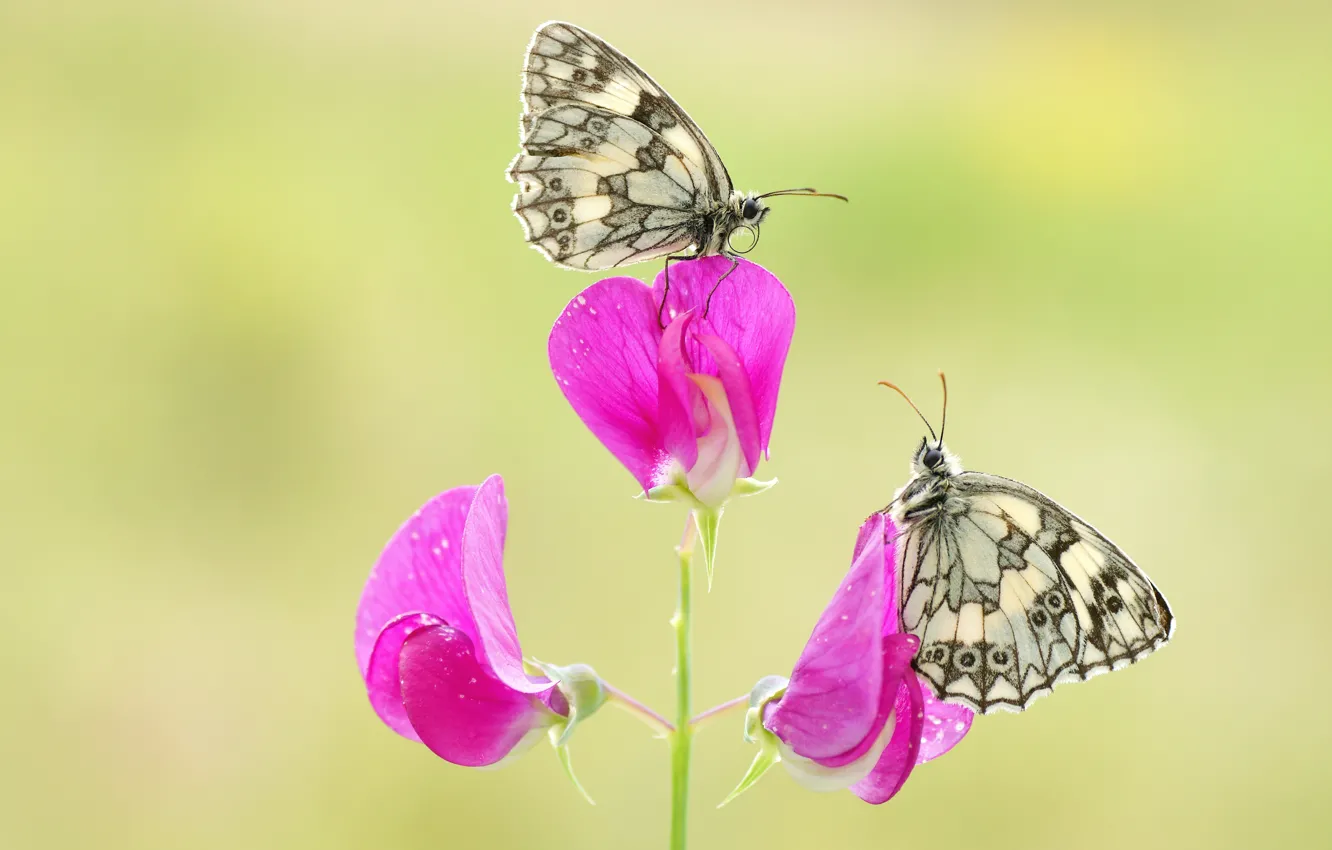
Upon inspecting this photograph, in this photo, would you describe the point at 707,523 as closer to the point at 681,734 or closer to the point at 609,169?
the point at 681,734

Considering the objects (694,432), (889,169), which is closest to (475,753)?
(694,432)

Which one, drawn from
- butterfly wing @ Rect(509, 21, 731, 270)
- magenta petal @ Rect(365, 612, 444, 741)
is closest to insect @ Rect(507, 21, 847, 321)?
butterfly wing @ Rect(509, 21, 731, 270)

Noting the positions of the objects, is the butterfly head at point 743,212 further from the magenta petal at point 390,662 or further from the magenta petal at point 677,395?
the magenta petal at point 390,662

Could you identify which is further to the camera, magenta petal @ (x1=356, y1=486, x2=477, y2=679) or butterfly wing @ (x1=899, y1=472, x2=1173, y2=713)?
magenta petal @ (x1=356, y1=486, x2=477, y2=679)

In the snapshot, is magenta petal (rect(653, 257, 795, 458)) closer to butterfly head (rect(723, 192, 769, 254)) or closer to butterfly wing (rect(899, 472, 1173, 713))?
butterfly head (rect(723, 192, 769, 254))

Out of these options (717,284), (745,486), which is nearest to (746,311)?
(717,284)

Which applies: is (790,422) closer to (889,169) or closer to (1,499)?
(889,169)

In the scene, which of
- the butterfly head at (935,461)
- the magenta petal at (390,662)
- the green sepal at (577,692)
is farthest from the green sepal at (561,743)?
the butterfly head at (935,461)

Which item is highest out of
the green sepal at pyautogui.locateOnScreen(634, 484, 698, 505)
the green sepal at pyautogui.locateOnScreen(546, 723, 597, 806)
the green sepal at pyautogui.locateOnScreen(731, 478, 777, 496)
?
the green sepal at pyautogui.locateOnScreen(731, 478, 777, 496)
